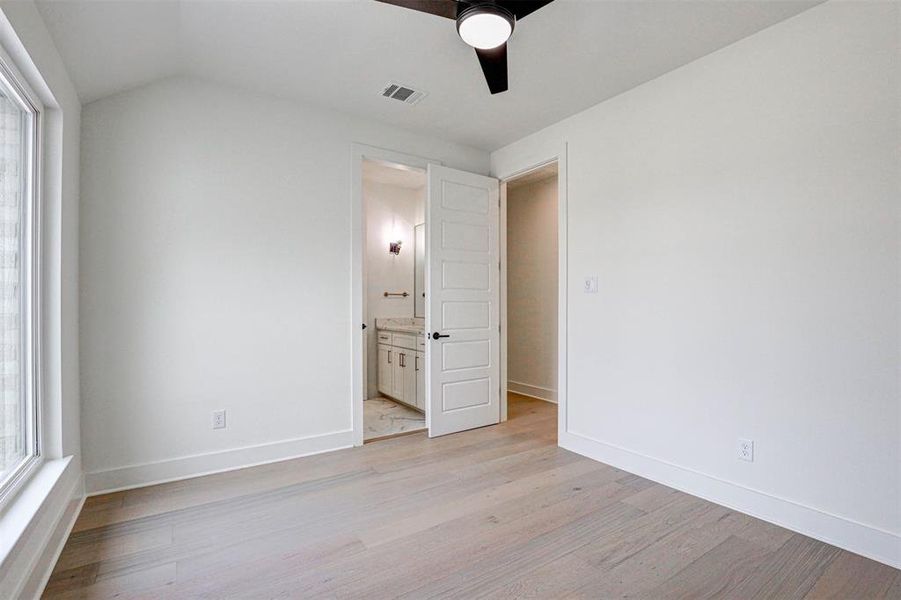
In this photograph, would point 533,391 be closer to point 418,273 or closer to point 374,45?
point 418,273

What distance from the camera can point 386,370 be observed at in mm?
4992

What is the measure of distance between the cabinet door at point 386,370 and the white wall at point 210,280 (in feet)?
4.85

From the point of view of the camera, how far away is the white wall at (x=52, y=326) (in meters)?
1.57

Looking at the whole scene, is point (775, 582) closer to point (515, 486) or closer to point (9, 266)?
point (515, 486)

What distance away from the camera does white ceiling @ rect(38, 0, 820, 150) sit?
2119 millimetres

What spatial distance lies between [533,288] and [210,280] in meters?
3.59

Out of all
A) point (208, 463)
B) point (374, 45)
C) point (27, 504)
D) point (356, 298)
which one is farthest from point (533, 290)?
point (27, 504)

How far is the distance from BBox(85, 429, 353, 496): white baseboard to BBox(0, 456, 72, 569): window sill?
0.48m

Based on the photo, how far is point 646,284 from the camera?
2.88m

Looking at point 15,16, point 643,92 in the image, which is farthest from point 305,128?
point 643,92

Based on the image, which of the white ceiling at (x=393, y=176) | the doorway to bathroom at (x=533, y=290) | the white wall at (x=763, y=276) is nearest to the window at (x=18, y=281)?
the white ceiling at (x=393, y=176)

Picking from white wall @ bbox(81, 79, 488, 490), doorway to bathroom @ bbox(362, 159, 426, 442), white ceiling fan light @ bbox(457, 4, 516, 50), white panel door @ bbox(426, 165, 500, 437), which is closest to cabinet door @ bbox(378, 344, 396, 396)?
doorway to bathroom @ bbox(362, 159, 426, 442)

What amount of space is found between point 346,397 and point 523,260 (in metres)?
2.98

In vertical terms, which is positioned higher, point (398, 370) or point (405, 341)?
point (405, 341)
